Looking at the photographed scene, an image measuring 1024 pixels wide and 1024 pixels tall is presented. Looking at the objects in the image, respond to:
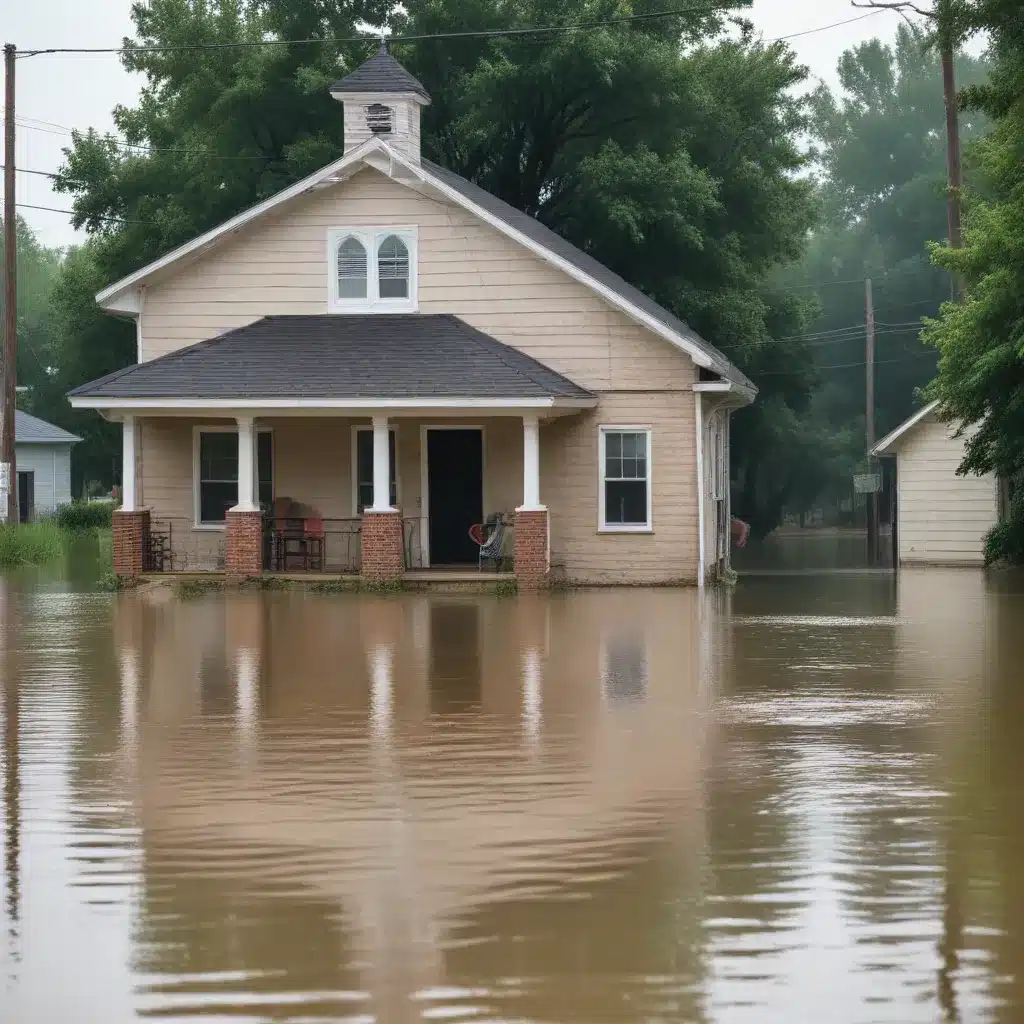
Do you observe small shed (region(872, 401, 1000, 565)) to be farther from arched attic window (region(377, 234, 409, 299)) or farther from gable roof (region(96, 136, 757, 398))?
arched attic window (region(377, 234, 409, 299))

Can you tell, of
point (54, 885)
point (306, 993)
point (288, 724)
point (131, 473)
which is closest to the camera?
point (306, 993)

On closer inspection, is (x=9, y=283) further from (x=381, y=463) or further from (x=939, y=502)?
(x=939, y=502)

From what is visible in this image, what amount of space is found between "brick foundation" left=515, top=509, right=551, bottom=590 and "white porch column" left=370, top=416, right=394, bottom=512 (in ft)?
6.82

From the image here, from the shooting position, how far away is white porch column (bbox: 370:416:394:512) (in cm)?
2952

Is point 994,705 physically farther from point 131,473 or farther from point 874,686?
point 131,473

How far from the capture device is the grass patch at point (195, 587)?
29.2 metres

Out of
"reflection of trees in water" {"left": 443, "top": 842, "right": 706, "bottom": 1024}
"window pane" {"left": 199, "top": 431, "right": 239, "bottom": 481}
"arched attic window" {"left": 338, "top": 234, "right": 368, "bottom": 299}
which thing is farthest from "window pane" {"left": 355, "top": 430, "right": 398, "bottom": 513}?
"reflection of trees in water" {"left": 443, "top": 842, "right": 706, "bottom": 1024}

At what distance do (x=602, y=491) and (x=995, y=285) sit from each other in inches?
294

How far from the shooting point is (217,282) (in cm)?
3200

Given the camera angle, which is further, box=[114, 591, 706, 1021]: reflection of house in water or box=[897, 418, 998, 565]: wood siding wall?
box=[897, 418, 998, 565]: wood siding wall

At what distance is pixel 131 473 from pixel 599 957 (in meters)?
23.9

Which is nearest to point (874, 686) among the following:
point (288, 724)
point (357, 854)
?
point (288, 724)

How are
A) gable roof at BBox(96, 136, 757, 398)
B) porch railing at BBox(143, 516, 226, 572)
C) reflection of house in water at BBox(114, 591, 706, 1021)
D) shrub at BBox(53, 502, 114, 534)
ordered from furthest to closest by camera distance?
shrub at BBox(53, 502, 114, 534)
porch railing at BBox(143, 516, 226, 572)
gable roof at BBox(96, 136, 757, 398)
reflection of house in water at BBox(114, 591, 706, 1021)

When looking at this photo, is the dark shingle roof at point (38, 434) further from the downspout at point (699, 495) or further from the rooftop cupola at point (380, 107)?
the downspout at point (699, 495)
